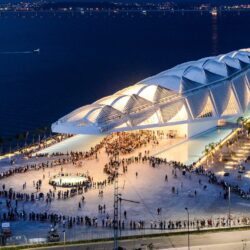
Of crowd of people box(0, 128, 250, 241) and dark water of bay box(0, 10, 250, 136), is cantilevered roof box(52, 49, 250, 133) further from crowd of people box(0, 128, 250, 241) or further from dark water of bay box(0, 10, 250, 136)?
dark water of bay box(0, 10, 250, 136)

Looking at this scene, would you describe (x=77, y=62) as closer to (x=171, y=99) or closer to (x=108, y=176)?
(x=171, y=99)

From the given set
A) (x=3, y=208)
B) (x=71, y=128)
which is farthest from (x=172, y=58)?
(x=3, y=208)

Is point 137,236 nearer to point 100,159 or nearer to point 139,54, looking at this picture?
point 100,159

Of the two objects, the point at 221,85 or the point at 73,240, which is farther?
the point at 221,85

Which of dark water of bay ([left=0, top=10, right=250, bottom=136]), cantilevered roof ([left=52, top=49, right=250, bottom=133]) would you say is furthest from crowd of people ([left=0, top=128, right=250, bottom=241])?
dark water of bay ([left=0, top=10, right=250, bottom=136])

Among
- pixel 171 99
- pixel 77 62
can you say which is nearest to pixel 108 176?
pixel 171 99
